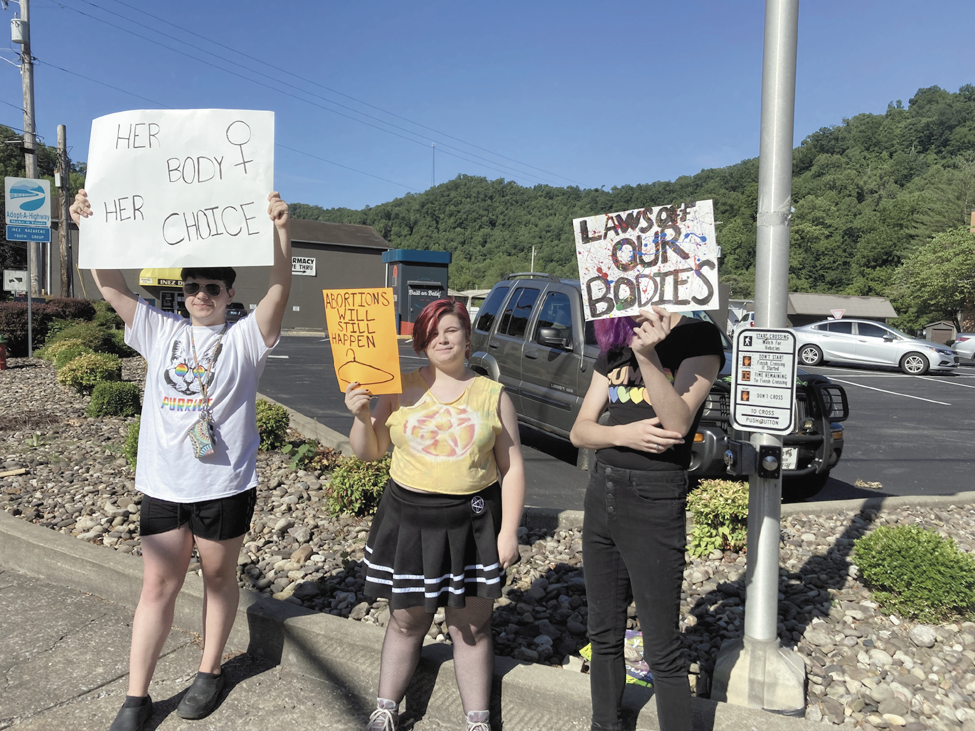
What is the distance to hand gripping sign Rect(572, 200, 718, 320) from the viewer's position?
2.25 meters

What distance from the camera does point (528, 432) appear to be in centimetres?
886

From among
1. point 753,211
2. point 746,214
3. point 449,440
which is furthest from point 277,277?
point 746,214

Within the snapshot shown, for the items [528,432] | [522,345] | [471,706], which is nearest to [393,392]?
[471,706]

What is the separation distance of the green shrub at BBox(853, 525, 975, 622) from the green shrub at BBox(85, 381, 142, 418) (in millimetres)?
7770

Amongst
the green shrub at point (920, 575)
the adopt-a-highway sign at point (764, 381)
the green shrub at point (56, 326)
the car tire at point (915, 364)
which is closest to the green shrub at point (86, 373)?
the green shrub at point (56, 326)

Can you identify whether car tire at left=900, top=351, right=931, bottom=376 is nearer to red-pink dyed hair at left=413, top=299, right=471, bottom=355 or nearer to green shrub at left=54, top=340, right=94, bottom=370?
green shrub at left=54, top=340, right=94, bottom=370

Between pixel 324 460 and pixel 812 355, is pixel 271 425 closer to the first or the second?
pixel 324 460

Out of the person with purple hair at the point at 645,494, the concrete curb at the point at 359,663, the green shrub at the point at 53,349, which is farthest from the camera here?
the green shrub at the point at 53,349

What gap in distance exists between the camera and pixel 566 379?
22.0ft

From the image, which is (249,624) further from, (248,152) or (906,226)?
(906,226)

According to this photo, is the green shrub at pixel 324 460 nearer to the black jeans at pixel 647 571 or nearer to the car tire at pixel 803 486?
the black jeans at pixel 647 571

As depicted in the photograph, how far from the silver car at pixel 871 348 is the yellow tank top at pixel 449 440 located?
19.5m

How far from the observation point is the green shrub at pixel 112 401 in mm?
8148

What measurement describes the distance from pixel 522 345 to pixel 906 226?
73297mm
